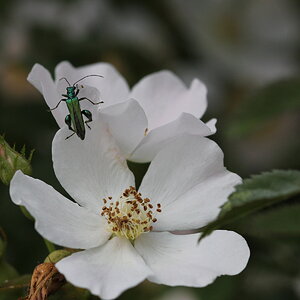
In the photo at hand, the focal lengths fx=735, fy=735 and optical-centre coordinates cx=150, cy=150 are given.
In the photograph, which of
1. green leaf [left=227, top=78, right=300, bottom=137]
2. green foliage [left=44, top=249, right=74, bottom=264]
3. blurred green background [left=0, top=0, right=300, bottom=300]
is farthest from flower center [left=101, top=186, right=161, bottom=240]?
green leaf [left=227, top=78, right=300, bottom=137]

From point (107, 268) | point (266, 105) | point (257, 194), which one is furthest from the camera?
point (266, 105)

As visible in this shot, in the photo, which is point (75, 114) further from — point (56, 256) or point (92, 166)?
point (56, 256)

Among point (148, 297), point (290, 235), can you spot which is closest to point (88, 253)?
point (290, 235)

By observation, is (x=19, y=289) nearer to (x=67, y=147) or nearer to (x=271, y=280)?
(x=67, y=147)

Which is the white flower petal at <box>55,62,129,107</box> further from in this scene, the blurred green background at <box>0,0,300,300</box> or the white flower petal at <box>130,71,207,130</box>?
the blurred green background at <box>0,0,300,300</box>

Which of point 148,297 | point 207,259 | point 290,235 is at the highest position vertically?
point 207,259

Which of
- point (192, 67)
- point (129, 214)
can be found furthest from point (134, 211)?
point (192, 67)

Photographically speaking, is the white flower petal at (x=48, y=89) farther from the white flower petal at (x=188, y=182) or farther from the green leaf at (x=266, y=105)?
the green leaf at (x=266, y=105)
